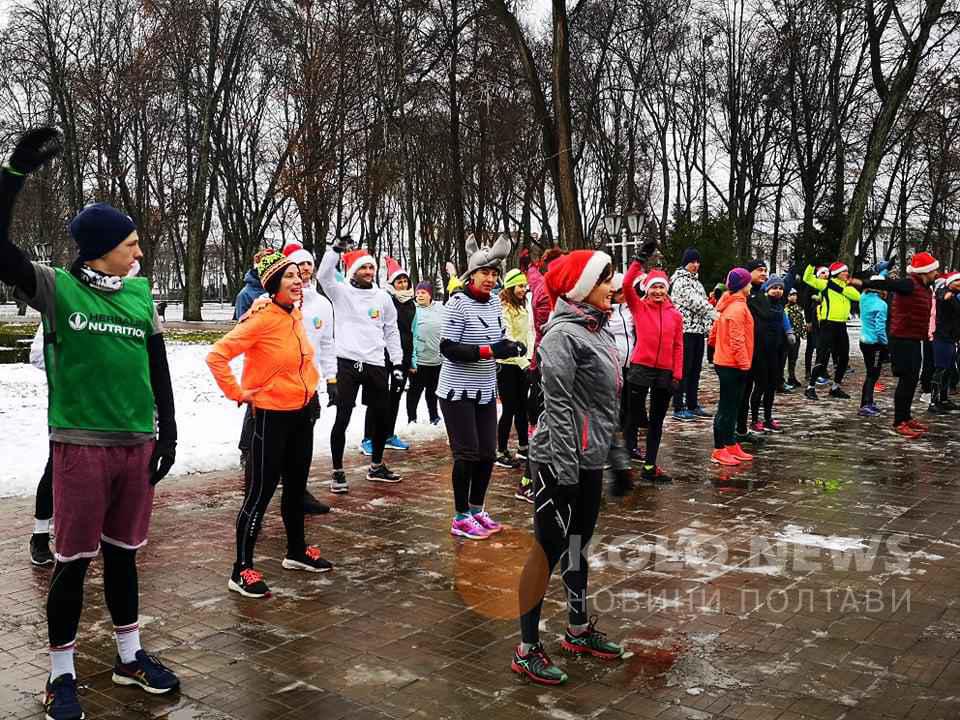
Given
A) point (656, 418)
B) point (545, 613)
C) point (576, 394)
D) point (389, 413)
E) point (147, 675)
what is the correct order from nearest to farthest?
point (147, 675) < point (576, 394) < point (545, 613) < point (389, 413) < point (656, 418)

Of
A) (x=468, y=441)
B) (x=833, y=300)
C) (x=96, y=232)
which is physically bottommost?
(x=468, y=441)

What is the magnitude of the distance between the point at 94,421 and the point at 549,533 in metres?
1.98

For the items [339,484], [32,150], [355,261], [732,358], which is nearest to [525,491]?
[339,484]

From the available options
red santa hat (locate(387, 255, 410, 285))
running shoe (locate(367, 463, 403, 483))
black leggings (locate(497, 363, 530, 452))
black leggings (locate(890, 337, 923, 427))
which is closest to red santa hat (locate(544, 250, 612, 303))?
black leggings (locate(497, 363, 530, 452))

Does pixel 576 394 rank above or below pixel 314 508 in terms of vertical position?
above

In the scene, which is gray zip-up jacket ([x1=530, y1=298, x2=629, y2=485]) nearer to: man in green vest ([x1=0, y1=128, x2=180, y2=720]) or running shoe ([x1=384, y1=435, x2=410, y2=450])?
man in green vest ([x1=0, y1=128, x2=180, y2=720])

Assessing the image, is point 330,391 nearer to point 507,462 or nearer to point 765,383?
point 507,462

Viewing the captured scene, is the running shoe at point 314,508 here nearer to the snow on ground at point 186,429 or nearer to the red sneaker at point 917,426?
the snow on ground at point 186,429

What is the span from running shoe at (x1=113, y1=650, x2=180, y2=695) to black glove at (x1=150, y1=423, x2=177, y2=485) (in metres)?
0.78

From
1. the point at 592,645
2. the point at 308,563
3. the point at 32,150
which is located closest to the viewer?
the point at 32,150

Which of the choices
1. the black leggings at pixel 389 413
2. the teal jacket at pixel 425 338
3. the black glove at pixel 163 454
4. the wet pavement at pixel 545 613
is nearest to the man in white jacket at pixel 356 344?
the black leggings at pixel 389 413

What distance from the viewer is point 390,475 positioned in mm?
8445

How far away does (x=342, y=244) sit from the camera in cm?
751

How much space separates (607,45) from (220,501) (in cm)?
2692
